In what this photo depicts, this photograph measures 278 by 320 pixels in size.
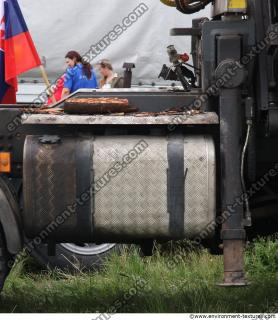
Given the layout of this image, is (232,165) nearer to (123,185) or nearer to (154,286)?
(123,185)

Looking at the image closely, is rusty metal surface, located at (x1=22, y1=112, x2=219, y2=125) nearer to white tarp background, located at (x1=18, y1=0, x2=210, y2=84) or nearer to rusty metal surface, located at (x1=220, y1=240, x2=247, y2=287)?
rusty metal surface, located at (x1=220, y1=240, x2=247, y2=287)

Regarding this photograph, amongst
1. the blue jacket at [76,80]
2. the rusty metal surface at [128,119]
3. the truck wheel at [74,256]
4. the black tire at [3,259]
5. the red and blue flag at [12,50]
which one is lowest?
the truck wheel at [74,256]

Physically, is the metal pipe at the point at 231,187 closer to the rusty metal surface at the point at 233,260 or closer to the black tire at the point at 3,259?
the rusty metal surface at the point at 233,260

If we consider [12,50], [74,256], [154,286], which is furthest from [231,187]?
[12,50]

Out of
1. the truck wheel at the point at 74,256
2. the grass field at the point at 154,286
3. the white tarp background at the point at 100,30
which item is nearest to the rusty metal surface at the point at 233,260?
the grass field at the point at 154,286

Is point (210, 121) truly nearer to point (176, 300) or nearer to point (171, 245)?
point (176, 300)

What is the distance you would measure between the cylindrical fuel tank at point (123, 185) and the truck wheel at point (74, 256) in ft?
9.40

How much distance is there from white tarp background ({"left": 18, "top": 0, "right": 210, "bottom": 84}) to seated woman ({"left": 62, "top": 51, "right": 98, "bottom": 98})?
0.27 metres

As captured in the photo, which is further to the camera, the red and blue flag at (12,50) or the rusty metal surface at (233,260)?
the red and blue flag at (12,50)

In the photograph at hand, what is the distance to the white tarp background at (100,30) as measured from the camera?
36.8 ft

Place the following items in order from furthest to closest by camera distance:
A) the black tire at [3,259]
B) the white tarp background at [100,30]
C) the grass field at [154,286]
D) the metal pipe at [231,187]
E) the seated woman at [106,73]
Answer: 1. the white tarp background at [100,30]
2. the seated woman at [106,73]
3. the grass field at [154,286]
4. the black tire at [3,259]
5. the metal pipe at [231,187]

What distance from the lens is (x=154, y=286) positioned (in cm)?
743

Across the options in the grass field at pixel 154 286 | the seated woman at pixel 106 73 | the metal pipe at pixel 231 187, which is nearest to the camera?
the metal pipe at pixel 231 187

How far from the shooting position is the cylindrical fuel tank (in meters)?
5.73
